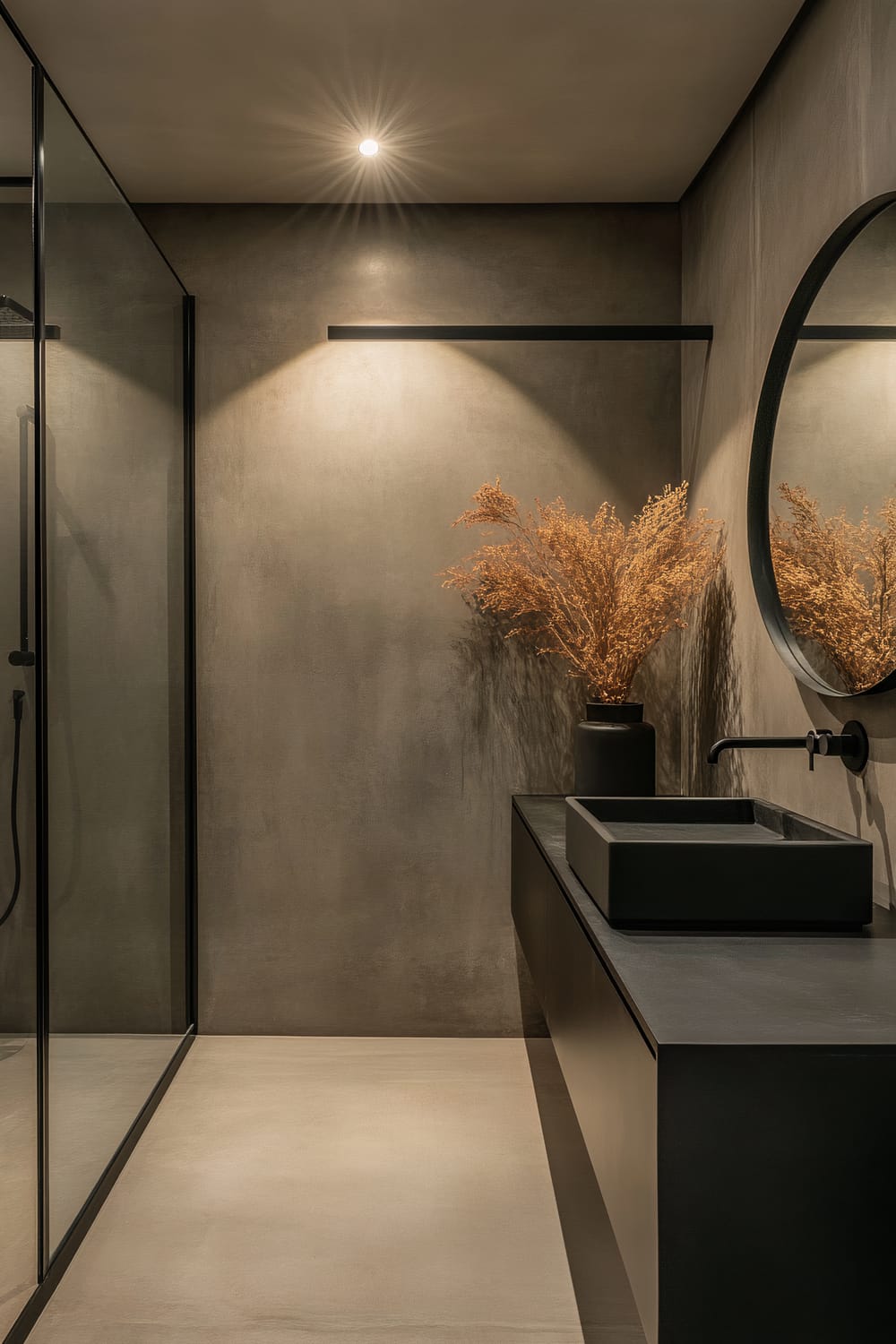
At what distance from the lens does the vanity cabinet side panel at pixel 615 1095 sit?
1037mm

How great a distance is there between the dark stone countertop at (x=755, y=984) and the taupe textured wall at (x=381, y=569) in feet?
4.88

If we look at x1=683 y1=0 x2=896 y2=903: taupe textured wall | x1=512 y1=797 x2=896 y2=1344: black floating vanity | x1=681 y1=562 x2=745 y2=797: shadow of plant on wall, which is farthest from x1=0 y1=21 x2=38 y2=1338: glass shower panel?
x1=681 y1=562 x2=745 y2=797: shadow of plant on wall

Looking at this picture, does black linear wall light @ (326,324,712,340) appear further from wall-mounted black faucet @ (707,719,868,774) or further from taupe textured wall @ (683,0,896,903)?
wall-mounted black faucet @ (707,719,868,774)

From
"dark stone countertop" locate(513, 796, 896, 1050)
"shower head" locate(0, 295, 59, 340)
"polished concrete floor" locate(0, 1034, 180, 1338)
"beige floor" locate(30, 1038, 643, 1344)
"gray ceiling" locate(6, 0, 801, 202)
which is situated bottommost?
"beige floor" locate(30, 1038, 643, 1344)

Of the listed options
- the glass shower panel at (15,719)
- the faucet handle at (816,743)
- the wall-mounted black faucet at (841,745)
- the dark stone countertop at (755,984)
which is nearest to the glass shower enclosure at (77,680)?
the glass shower panel at (15,719)

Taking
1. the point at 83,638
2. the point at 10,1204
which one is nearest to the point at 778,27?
the point at 83,638

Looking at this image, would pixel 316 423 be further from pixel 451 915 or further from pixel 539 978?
pixel 539 978

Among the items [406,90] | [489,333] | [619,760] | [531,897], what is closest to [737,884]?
[531,897]

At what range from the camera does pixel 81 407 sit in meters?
2.01

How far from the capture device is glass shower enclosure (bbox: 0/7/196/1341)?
166 centimetres

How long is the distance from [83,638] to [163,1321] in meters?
1.30

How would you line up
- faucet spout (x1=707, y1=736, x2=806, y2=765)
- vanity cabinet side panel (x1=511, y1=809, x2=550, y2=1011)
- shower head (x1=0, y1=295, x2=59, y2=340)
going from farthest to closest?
vanity cabinet side panel (x1=511, y1=809, x2=550, y2=1011) → faucet spout (x1=707, y1=736, x2=806, y2=765) → shower head (x1=0, y1=295, x2=59, y2=340)

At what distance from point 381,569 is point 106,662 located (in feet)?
3.47

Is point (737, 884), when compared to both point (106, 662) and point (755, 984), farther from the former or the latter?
point (106, 662)
